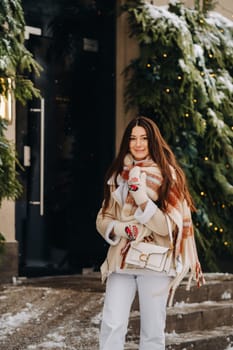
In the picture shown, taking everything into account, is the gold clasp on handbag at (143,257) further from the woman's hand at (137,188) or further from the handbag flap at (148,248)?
the woman's hand at (137,188)

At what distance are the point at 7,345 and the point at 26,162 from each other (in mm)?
2994

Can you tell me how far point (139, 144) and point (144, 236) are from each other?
50cm

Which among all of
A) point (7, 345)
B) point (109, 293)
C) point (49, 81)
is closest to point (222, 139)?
point (49, 81)

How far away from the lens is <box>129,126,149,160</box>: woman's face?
16.7 ft

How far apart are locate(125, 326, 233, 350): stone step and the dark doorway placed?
7.28ft

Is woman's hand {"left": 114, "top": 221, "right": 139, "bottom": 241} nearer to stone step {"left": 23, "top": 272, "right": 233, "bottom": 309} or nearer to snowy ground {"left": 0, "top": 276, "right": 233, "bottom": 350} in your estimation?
A: snowy ground {"left": 0, "top": 276, "right": 233, "bottom": 350}

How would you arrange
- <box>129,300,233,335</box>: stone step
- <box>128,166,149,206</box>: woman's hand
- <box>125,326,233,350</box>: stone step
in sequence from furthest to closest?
1. <box>129,300,233,335</box>: stone step
2. <box>125,326,233,350</box>: stone step
3. <box>128,166,149,206</box>: woman's hand

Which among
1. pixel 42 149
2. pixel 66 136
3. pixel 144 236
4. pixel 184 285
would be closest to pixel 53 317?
pixel 184 285

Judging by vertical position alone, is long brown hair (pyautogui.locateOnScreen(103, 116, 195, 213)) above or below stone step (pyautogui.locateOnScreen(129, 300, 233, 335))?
above

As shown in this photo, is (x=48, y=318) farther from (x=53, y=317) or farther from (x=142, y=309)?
(x=142, y=309)

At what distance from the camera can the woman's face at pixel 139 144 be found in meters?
5.08

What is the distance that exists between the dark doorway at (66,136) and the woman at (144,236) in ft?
12.7

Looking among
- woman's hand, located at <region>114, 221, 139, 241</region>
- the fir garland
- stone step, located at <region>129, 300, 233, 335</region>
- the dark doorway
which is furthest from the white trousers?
the fir garland

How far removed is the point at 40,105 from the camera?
8.97 m
